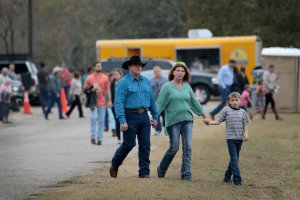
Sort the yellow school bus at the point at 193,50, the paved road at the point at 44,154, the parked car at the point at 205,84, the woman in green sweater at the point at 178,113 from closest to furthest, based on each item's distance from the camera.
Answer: the woman in green sweater at the point at 178,113 < the paved road at the point at 44,154 < the parked car at the point at 205,84 < the yellow school bus at the point at 193,50

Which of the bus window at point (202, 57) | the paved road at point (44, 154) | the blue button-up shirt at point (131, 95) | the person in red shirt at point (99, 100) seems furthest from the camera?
the bus window at point (202, 57)

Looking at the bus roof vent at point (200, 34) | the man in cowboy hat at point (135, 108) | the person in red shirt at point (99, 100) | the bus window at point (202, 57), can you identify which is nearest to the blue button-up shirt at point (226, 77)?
the person in red shirt at point (99, 100)

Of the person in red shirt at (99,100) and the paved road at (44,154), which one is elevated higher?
the person in red shirt at (99,100)

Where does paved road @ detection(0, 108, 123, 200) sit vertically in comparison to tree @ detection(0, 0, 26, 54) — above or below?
below

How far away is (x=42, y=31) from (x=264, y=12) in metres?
26.9

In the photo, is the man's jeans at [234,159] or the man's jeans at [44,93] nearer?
the man's jeans at [234,159]

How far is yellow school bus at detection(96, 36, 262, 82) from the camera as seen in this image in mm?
42219

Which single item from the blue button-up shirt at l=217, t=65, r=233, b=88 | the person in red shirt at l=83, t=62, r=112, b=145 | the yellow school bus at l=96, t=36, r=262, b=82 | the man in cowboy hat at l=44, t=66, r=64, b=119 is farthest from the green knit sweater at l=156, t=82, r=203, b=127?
the yellow school bus at l=96, t=36, r=262, b=82

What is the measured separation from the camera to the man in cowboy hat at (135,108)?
13.5 meters

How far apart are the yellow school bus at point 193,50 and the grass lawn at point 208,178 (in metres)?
19.5

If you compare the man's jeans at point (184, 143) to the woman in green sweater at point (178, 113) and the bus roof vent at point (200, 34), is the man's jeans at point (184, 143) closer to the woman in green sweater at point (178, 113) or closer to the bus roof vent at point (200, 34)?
the woman in green sweater at point (178, 113)

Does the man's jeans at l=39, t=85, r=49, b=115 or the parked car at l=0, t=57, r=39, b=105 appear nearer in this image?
the man's jeans at l=39, t=85, r=49, b=115

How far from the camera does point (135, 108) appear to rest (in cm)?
1359

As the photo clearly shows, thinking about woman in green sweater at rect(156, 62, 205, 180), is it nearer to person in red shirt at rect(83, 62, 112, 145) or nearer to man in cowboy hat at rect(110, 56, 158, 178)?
man in cowboy hat at rect(110, 56, 158, 178)
